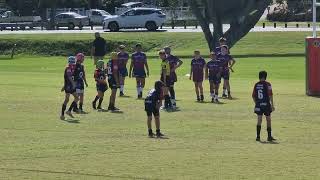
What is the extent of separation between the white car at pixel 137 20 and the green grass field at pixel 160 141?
40.9 m

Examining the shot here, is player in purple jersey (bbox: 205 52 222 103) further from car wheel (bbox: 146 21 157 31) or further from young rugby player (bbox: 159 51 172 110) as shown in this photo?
car wheel (bbox: 146 21 157 31)

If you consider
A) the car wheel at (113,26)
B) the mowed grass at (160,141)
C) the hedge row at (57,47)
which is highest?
the car wheel at (113,26)

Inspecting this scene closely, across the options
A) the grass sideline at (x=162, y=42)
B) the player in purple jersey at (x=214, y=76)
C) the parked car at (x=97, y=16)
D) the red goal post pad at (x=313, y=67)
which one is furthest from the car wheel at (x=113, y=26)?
the player in purple jersey at (x=214, y=76)

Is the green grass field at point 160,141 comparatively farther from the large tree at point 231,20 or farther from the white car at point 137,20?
the white car at point 137,20

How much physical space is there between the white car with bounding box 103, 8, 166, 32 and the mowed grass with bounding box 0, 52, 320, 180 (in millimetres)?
40892

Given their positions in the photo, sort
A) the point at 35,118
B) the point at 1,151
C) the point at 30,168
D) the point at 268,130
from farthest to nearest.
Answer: the point at 35,118 < the point at 268,130 < the point at 1,151 < the point at 30,168

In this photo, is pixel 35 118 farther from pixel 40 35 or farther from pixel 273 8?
pixel 273 8

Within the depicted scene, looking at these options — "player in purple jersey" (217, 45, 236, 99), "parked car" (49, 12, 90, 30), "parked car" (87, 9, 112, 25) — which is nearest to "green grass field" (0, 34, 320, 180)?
"player in purple jersey" (217, 45, 236, 99)

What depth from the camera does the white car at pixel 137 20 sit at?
246 ft

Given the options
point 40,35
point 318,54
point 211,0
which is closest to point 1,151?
point 318,54

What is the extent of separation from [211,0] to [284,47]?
6493mm

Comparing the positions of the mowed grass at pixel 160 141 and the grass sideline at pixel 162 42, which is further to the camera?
the grass sideline at pixel 162 42

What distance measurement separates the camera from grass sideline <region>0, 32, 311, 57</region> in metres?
61.2

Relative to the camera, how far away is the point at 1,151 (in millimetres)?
18938
